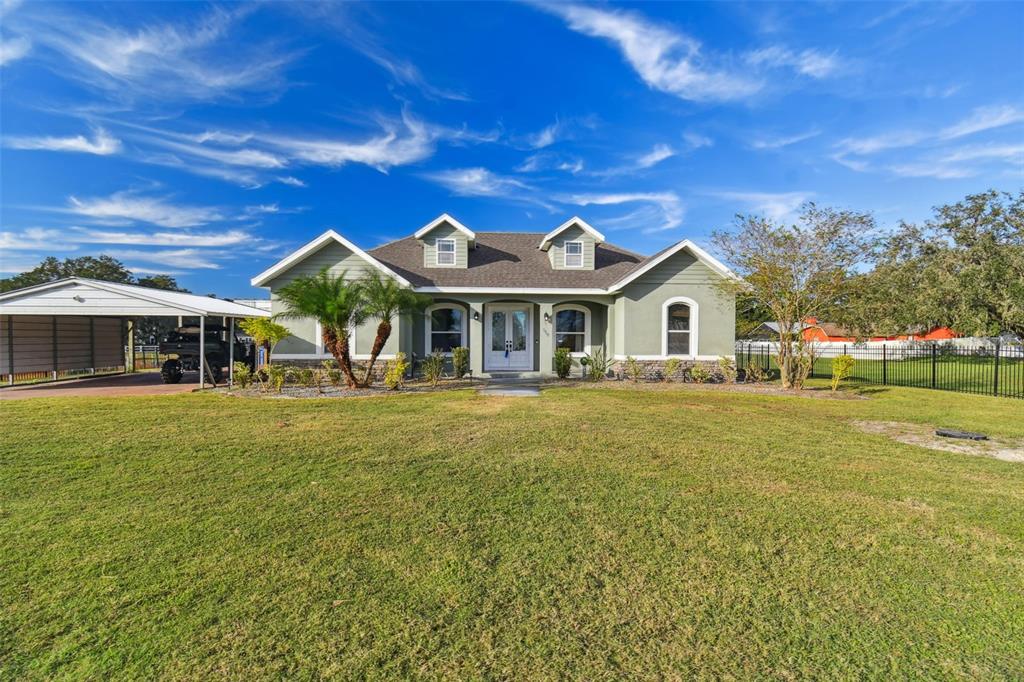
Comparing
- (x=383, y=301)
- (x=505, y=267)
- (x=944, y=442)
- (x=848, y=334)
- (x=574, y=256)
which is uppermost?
(x=574, y=256)

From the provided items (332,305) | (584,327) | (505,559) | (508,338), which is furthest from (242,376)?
(505,559)

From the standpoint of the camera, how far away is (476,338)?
52.1 ft

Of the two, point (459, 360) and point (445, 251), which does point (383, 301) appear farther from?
point (445, 251)

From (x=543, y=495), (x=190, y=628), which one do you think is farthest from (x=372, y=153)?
(x=190, y=628)

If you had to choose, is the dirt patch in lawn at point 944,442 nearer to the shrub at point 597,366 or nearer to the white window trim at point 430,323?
the shrub at point 597,366

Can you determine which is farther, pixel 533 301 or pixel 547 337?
pixel 547 337

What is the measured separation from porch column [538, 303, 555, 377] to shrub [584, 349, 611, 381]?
1.31m

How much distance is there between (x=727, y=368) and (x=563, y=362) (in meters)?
5.57

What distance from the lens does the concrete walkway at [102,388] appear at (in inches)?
487

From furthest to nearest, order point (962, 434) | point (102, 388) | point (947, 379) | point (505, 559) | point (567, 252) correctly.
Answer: point (567, 252)
point (947, 379)
point (102, 388)
point (962, 434)
point (505, 559)

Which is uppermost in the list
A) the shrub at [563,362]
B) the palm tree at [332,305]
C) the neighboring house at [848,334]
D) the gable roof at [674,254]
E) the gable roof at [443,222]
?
the gable roof at [443,222]

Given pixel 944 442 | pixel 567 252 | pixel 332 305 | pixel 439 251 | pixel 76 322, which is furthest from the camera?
pixel 76 322

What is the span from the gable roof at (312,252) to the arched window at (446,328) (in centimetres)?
190

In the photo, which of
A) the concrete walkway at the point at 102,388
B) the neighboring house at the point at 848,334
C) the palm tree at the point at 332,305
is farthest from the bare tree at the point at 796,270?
the concrete walkway at the point at 102,388
